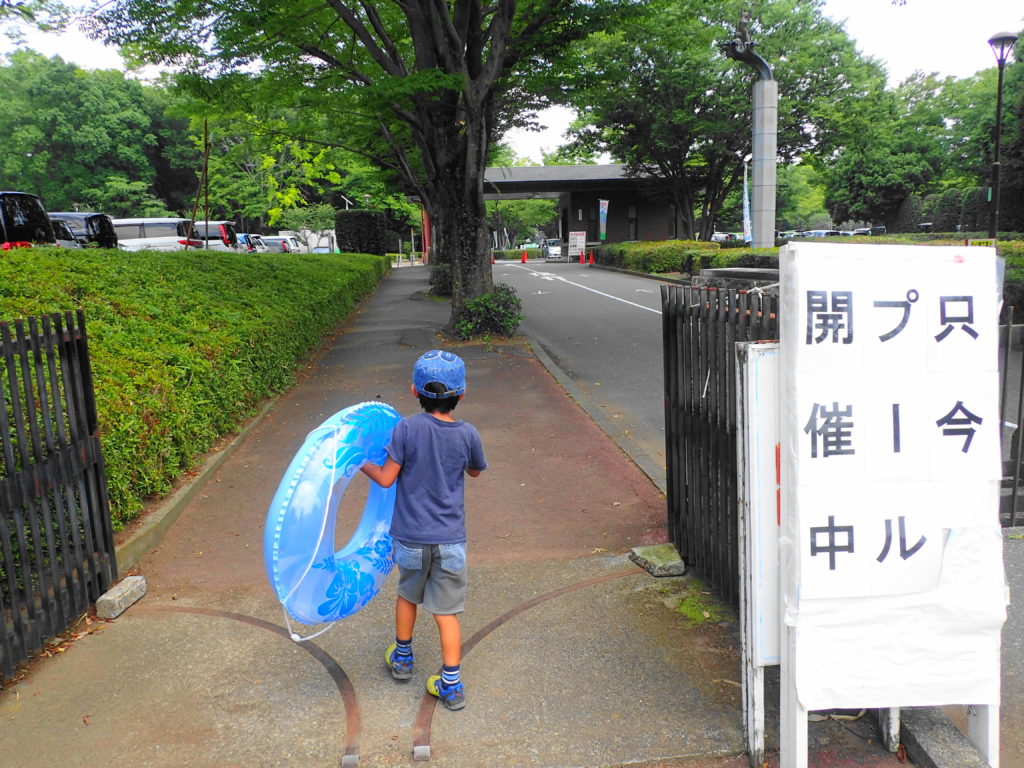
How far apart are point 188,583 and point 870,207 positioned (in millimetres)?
51660

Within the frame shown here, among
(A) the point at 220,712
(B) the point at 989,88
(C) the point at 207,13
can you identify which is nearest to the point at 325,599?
(A) the point at 220,712

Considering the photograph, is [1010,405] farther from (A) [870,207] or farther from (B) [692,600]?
(A) [870,207]

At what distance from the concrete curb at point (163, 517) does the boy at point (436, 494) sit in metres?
2.37

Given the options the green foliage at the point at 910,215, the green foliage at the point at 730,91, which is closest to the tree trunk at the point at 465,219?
the green foliage at the point at 730,91

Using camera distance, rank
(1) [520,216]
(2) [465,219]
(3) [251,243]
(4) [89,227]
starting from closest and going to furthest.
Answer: (2) [465,219] → (4) [89,227] → (3) [251,243] → (1) [520,216]

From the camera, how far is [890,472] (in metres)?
2.59

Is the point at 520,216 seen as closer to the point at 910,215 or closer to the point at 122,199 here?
the point at 910,215

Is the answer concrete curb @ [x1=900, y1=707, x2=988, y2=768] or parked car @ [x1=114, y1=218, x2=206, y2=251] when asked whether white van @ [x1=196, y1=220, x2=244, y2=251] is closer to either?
parked car @ [x1=114, y1=218, x2=206, y2=251]

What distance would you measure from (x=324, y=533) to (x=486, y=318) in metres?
10.6

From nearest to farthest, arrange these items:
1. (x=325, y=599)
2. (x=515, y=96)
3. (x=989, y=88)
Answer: (x=325, y=599), (x=515, y=96), (x=989, y=88)

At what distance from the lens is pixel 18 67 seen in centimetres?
4753

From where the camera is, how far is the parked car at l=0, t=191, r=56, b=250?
615 inches

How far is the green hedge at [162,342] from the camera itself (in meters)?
5.25

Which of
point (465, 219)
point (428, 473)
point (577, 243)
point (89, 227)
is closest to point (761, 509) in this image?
point (428, 473)
